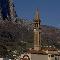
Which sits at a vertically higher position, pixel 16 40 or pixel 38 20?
pixel 38 20

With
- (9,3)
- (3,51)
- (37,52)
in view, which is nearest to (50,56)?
(37,52)

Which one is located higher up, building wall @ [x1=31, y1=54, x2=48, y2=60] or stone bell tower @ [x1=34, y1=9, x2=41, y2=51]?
stone bell tower @ [x1=34, y1=9, x2=41, y2=51]

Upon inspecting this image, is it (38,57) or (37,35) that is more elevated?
(37,35)

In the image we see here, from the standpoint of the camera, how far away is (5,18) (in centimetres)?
14075

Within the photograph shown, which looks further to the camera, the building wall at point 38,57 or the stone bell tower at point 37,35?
the stone bell tower at point 37,35

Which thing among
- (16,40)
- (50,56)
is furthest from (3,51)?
(16,40)

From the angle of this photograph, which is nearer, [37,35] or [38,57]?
[38,57]

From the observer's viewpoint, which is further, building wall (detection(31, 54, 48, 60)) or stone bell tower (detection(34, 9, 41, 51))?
stone bell tower (detection(34, 9, 41, 51))

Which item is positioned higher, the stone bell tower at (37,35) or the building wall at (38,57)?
the stone bell tower at (37,35)

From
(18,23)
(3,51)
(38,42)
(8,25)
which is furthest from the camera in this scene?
(18,23)

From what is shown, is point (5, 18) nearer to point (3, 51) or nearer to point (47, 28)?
point (47, 28)

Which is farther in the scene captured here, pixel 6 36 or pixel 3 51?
pixel 6 36

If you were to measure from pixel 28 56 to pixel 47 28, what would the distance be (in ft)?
274

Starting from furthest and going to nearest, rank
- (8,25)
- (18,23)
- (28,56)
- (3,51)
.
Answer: (18,23)
(8,25)
(3,51)
(28,56)
